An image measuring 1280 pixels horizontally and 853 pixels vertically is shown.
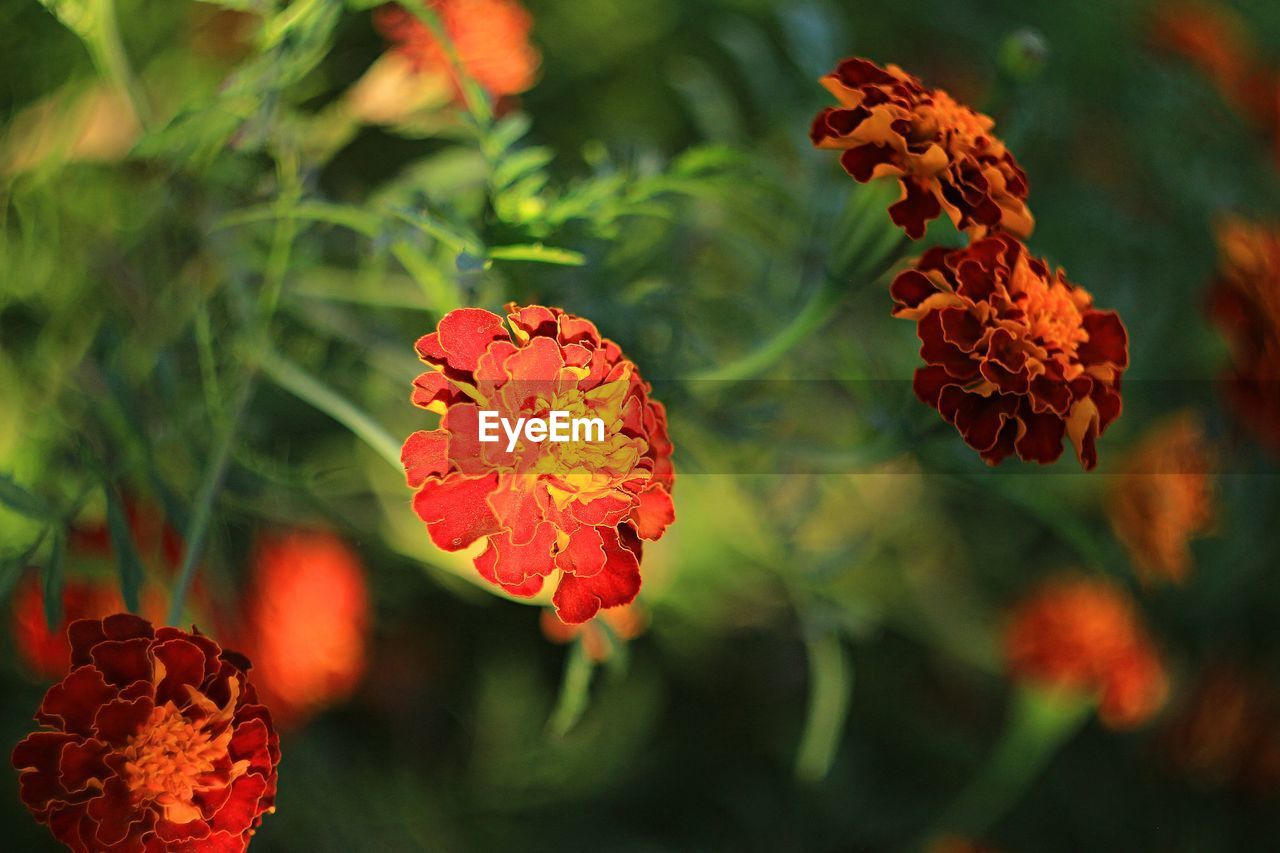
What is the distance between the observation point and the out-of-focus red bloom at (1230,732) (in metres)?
0.81

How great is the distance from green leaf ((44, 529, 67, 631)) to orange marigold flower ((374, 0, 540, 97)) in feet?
→ 0.94

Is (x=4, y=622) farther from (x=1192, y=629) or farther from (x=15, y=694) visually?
(x=1192, y=629)

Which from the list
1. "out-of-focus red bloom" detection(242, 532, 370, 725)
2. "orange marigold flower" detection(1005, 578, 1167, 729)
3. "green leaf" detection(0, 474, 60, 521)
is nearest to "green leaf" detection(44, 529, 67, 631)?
"green leaf" detection(0, 474, 60, 521)

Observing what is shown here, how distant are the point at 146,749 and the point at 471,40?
0.36 m

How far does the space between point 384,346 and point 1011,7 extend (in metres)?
0.61

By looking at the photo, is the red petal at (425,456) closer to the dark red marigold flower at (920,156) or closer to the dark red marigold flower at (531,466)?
the dark red marigold flower at (531,466)

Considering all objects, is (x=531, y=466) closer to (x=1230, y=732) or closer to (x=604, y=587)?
(x=604, y=587)

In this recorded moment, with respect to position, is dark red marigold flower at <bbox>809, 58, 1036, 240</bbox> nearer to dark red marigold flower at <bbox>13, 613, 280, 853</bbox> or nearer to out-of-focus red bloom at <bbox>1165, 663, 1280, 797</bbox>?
dark red marigold flower at <bbox>13, 613, 280, 853</bbox>

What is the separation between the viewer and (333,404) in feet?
1.25

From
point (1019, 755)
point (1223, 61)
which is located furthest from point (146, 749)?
point (1223, 61)

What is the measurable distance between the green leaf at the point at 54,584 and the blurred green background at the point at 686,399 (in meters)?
0.05

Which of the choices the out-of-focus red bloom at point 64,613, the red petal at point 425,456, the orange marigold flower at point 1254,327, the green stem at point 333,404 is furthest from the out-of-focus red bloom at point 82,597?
the orange marigold flower at point 1254,327

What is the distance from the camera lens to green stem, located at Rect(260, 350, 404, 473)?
343 millimetres

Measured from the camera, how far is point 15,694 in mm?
592
